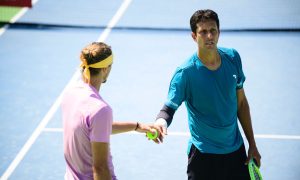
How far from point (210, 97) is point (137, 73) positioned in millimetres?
4831

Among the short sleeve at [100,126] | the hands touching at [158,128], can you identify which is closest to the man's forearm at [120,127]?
the hands touching at [158,128]

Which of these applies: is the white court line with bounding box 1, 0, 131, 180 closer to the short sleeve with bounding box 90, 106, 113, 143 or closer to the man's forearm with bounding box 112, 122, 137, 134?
the man's forearm with bounding box 112, 122, 137, 134

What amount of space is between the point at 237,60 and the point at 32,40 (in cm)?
679

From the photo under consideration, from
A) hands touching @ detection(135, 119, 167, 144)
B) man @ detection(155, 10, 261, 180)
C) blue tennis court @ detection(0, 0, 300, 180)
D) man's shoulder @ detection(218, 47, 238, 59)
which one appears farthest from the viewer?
blue tennis court @ detection(0, 0, 300, 180)

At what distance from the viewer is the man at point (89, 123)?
143 inches

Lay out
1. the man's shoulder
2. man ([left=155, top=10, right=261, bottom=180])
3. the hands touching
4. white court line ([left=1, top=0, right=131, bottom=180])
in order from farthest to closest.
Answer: white court line ([left=1, top=0, right=131, bottom=180]) < the man's shoulder < man ([left=155, top=10, right=261, bottom=180]) < the hands touching

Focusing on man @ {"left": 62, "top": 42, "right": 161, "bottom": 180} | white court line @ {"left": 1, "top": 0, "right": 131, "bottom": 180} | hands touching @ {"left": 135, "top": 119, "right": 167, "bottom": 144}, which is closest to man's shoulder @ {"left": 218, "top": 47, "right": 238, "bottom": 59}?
hands touching @ {"left": 135, "top": 119, "right": 167, "bottom": 144}

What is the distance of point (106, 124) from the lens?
12.0 ft

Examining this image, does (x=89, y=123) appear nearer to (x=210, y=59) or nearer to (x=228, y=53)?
(x=210, y=59)

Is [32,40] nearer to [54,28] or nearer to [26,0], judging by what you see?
[54,28]

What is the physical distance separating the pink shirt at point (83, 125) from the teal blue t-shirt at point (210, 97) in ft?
2.93

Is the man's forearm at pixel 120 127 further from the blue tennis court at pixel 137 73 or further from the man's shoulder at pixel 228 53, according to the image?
the blue tennis court at pixel 137 73

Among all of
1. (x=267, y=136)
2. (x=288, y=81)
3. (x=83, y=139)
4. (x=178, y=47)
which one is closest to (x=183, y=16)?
(x=178, y=47)

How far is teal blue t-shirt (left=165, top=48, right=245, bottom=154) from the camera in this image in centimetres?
444
